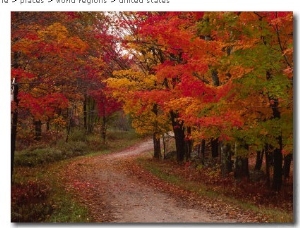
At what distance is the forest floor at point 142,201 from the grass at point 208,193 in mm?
227

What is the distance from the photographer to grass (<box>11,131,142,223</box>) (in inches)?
313

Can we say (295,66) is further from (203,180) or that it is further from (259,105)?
(203,180)

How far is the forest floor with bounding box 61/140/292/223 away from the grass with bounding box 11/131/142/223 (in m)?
0.33

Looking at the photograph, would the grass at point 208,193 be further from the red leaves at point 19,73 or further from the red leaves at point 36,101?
the red leaves at point 19,73

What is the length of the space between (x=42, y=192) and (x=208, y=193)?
4.59 metres

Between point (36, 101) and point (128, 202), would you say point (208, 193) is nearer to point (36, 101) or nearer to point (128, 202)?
point (128, 202)

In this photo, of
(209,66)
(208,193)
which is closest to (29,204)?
(208,193)

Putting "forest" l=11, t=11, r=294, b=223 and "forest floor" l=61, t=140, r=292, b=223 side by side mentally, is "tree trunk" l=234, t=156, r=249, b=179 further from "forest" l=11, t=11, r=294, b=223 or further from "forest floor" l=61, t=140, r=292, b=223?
"forest floor" l=61, t=140, r=292, b=223

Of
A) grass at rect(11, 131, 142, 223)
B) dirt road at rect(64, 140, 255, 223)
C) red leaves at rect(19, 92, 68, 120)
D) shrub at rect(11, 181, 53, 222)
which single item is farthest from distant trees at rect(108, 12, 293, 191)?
shrub at rect(11, 181, 53, 222)

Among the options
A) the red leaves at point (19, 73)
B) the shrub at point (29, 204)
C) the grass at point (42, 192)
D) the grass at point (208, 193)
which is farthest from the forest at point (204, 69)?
the grass at point (208, 193)

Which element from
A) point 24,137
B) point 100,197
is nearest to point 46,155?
point 24,137

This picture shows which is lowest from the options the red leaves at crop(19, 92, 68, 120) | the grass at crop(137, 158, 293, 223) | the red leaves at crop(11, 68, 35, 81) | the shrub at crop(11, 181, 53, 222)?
the grass at crop(137, 158, 293, 223)

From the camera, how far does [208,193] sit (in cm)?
1049
